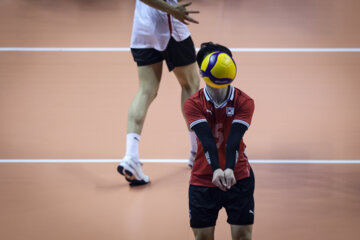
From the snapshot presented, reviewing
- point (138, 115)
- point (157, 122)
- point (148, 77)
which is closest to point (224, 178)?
point (138, 115)

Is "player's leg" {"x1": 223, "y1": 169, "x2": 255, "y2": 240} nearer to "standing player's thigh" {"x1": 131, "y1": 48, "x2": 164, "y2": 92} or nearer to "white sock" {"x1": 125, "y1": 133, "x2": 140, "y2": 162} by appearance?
"white sock" {"x1": 125, "y1": 133, "x2": 140, "y2": 162}

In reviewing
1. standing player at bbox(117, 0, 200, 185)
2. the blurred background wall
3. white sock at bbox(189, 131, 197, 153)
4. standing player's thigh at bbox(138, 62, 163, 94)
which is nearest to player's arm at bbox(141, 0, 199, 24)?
standing player at bbox(117, 0, 200, 185)

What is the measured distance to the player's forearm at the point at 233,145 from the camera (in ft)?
8.79

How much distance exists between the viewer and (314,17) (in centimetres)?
694

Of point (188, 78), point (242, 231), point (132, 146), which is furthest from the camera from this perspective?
point (188, 78)

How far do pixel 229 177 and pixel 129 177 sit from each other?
1723 millimetres

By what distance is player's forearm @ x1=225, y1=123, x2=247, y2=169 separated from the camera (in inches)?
105

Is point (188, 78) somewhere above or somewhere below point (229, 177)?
above

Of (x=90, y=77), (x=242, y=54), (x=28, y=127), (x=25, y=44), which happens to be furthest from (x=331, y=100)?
(x=25, y=44)

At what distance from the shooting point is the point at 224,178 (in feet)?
8.65

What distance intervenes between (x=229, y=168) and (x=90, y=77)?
3.57 metres

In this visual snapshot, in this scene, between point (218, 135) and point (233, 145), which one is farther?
point (218, 135)

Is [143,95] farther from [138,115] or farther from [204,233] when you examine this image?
[204,233]

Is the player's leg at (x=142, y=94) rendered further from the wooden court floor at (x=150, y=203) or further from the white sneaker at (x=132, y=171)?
the wooden court floor at (x=150, y=203)
